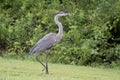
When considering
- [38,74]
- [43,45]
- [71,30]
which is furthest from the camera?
[71,30]

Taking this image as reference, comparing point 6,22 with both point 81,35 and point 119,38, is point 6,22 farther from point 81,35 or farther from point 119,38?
point 119,38

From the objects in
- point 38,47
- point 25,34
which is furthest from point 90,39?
point 38,47

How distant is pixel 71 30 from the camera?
710 inches

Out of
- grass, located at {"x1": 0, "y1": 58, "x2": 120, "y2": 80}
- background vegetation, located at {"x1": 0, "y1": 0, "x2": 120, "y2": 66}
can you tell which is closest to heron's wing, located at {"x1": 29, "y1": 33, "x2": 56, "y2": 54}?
grass, located at {"x1": 0, "y1": 58, "x2": 120, "y2": 80}

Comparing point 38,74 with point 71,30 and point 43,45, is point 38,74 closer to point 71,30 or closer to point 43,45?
point 43,45

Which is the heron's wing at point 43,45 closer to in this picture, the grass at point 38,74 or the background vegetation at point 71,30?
the grass at point 38,74

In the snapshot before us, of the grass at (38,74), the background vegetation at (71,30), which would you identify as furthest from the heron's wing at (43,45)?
the background vegetation at (71,30)

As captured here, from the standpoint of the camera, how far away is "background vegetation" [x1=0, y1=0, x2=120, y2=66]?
57.2 ft

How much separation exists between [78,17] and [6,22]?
138 inches

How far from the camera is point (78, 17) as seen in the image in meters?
18.6

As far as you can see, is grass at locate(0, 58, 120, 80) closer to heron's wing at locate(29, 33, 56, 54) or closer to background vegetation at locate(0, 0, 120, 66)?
heron's wing at locate(29, 33, 56, 54)

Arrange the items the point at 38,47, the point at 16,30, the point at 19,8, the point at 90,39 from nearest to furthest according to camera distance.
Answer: the point at 38,47, the point at 90,39, the point at 16,30, the point at 19,8

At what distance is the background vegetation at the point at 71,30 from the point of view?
17.4 m

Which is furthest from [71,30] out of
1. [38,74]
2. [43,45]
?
[38,74]
